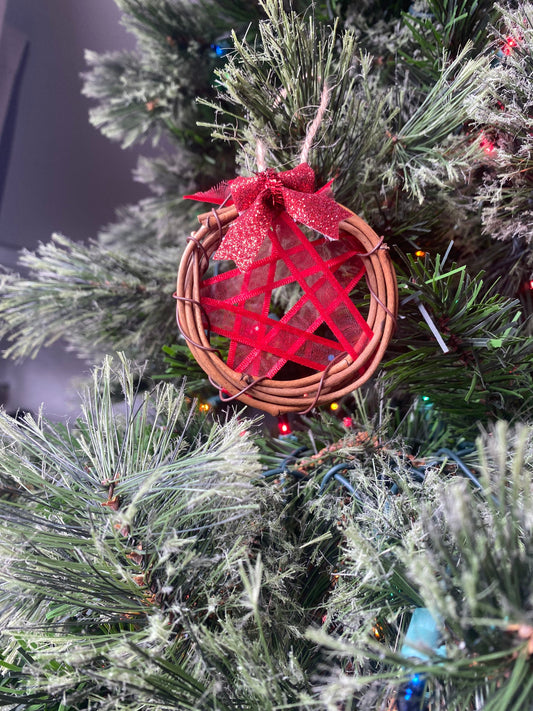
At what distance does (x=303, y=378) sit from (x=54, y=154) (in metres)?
0.66

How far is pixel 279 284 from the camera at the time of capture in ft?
1.16

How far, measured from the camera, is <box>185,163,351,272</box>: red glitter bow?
12.4 inches

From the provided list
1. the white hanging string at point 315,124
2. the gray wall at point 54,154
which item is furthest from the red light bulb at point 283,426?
the gray wall at point 54,154

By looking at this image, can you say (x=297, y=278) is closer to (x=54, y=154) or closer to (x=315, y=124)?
(x=315, y=124)

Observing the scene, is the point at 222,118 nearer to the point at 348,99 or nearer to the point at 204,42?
the point at 204,42

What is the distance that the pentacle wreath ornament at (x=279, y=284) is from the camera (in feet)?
1.05

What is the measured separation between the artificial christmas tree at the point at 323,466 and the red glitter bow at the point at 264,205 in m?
0.01

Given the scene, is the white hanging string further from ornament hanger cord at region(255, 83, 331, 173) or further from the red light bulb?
the red light bulb

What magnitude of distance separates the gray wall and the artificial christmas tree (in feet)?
0.75

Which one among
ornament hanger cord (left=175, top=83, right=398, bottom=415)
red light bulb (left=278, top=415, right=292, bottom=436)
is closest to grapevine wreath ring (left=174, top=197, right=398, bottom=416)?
ornament hanger cord (left=175, top=83, right=398, bottom=415)

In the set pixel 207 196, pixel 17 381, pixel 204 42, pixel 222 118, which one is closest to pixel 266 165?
pixel 207 196

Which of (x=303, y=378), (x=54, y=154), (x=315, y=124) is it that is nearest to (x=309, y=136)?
(x=315, y=124)

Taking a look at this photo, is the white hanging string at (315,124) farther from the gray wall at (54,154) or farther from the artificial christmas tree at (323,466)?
the gray wall at (54,154)

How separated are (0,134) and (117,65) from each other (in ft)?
0.66
